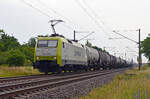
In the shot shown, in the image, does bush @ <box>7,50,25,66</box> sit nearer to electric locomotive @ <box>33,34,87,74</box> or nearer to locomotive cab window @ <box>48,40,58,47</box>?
electric locomotive @ <box>33,34,87,74</box>

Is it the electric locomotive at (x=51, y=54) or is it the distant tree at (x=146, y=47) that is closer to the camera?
the electric locomotive at (x=51, y=54)

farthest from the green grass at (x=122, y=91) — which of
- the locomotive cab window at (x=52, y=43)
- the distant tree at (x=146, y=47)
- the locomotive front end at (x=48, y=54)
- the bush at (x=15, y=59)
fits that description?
the distant tree at (x=146, y=47)

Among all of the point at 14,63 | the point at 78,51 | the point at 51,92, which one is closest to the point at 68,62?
the point at 78,51

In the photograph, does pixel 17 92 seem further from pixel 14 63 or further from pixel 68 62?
pixel 14 63

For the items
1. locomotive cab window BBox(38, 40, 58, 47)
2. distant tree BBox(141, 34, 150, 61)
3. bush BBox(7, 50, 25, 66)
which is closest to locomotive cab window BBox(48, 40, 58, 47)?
locomotive cab window BBox(38, 40, 58, 47)

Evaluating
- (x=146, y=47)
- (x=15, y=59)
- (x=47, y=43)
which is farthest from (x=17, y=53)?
(x=146, y=47)

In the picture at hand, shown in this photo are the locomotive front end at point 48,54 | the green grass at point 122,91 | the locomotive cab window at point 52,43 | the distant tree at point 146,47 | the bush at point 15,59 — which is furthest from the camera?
the distant tree at point 146,47

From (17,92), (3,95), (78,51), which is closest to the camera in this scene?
(3,95)

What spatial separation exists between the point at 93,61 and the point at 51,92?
93.8 feet

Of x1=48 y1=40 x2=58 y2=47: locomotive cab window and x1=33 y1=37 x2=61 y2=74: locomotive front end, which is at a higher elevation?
x1=48 y1=40 x2=58 y2=47: locomotive cab window

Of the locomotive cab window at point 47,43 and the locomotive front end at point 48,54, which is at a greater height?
the locomotive cab window at point 47,43

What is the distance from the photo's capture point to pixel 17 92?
33.4 ft

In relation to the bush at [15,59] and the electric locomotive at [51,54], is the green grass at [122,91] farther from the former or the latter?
the bush at [15,59]

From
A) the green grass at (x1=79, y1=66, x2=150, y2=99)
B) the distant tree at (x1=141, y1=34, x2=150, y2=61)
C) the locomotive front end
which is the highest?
the distant tree at (x1=141, y1=34, x2=150, y2=61)
